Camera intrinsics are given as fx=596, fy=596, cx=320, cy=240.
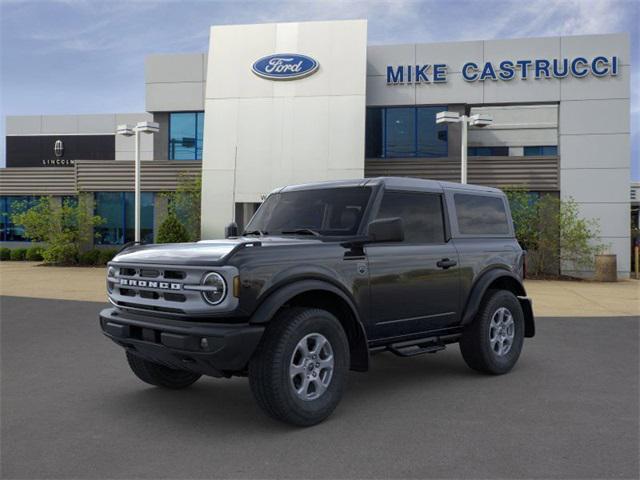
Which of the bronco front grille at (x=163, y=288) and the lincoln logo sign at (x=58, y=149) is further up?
the lincoln logo sign at (x=58, y=149)

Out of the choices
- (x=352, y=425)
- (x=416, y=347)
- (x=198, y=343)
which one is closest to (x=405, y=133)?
(x=416, y=347)

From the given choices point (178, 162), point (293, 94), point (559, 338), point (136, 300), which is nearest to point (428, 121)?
point (293, 94)

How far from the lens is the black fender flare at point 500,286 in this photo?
19.7 ft

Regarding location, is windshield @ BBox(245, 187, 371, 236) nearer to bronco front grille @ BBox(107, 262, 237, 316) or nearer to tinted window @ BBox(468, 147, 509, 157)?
bronco front grille @ BBox(107, 262, 237, 316)

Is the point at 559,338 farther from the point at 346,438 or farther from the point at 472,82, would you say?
the point at 472,82

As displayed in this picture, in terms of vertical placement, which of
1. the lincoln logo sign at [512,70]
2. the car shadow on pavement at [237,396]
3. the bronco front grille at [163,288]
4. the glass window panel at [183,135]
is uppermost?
the lincoln logo sign at [512,70]

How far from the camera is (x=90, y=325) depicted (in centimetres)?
952

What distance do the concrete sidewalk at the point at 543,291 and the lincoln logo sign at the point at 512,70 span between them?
7.55 m

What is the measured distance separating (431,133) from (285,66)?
242 inches

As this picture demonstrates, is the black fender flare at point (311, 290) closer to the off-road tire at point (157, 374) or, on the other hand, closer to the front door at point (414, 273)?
the front door at point (414, 273)

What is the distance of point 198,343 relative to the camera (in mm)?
4184

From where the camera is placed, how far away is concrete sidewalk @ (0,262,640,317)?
1217 cm

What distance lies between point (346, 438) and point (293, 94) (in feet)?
61.9

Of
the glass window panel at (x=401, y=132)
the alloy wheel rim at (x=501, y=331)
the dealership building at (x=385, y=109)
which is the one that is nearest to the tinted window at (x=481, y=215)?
the alloy wheel rim at (x=501, y=331)
